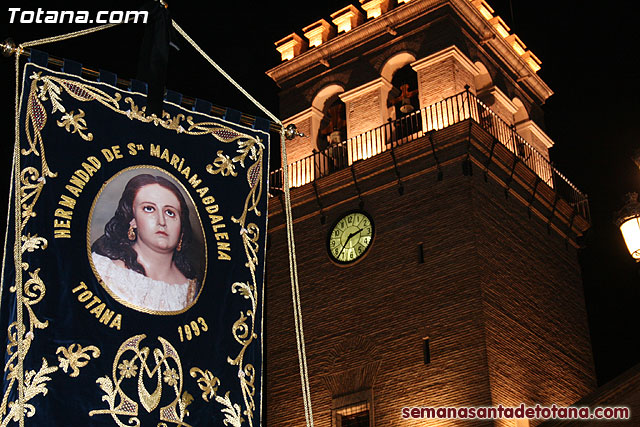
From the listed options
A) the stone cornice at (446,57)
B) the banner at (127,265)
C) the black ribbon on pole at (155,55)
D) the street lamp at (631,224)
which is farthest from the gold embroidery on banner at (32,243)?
the stone cornice at (446,57)

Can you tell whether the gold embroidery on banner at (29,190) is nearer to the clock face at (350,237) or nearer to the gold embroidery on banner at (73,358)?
the gold embroidery on banner at (73,358)

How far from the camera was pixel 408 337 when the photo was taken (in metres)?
19.7

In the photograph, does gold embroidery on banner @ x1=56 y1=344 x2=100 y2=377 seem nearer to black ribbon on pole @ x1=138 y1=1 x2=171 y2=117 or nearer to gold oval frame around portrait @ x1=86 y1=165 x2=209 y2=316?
gold oval frame around portrait @ x1=86 y1=165 x2=209 y2=316

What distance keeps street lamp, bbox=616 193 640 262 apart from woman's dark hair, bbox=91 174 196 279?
4.67 meters

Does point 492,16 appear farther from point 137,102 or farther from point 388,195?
point 137,102

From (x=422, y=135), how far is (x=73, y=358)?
1361 centimetres

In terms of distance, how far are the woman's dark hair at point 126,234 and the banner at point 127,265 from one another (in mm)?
13

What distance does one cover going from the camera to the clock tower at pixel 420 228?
1940 cm

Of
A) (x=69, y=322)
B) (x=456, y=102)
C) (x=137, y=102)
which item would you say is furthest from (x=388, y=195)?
(x=69, y=322)

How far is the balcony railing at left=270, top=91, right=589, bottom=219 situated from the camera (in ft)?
71.2

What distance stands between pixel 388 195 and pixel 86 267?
41.7 feet

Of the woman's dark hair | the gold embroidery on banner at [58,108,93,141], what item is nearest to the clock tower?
the woman's dark hair

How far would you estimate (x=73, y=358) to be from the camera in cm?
895

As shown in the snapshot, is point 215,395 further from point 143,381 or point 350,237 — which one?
point 350,237
